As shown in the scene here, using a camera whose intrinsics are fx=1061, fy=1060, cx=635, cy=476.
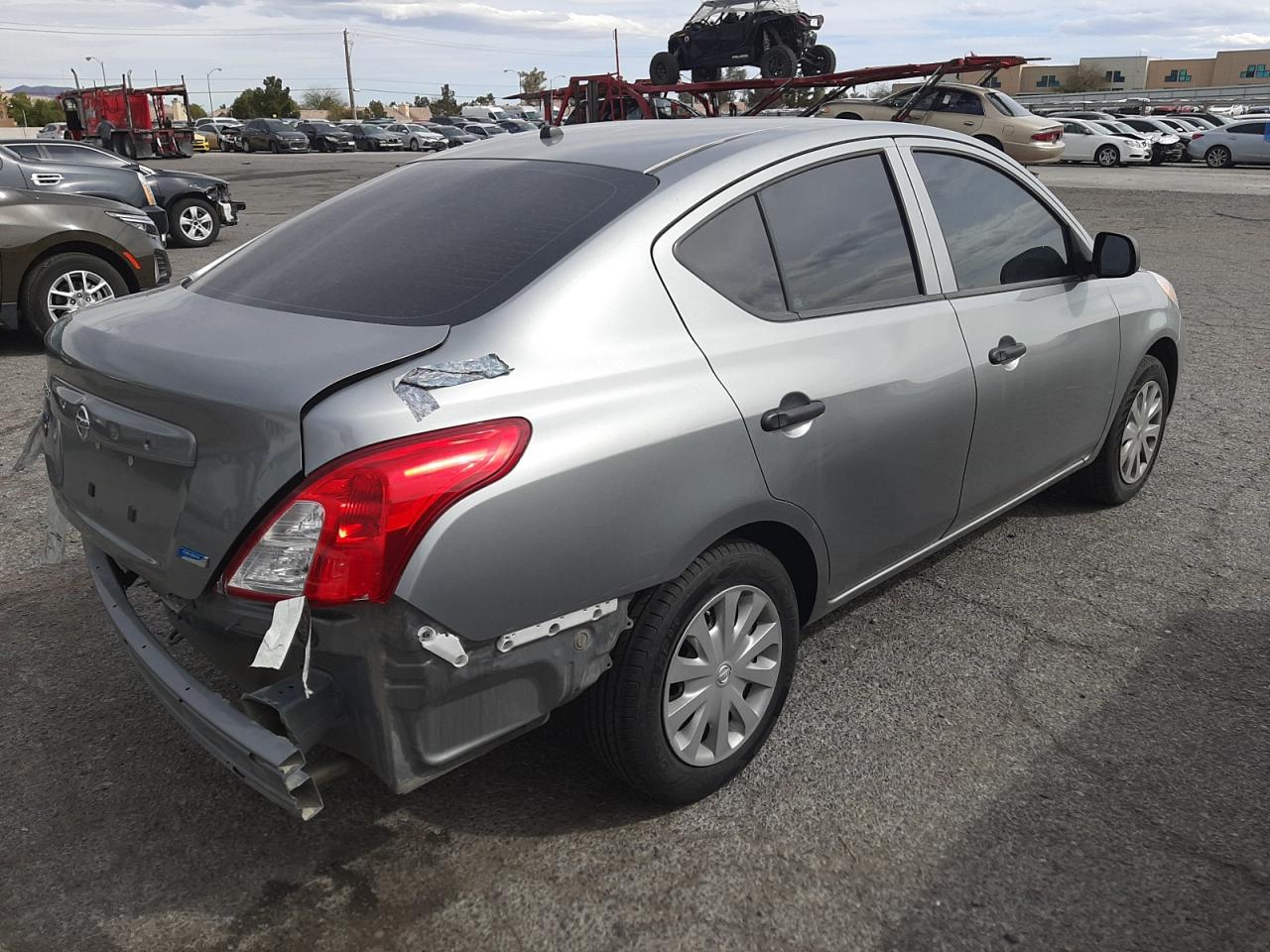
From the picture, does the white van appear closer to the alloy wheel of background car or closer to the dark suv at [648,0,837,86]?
the alloy wheel of background car

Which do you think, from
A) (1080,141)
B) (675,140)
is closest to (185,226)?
(675,140)

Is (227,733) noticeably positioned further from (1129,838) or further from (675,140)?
(1129,838)

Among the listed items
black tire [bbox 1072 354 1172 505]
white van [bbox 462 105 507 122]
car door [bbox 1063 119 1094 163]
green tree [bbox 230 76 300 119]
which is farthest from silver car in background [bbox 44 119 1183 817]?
green tree [bbox 230 76 300 119]

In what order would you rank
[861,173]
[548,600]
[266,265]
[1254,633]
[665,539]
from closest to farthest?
1. [548,600]
2. [665,539]
3. [266,265]
4. [861,173]
5. [1254,633]

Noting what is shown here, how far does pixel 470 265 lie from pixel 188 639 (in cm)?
109

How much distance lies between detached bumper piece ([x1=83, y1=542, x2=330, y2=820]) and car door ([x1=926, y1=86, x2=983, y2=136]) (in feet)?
70.8

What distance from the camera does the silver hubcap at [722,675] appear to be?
2.58 meters

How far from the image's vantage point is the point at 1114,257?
12.9 ft

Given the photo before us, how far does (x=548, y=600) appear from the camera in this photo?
2.20 metres

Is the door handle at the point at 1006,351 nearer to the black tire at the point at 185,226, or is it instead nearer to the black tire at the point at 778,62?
the black tire at the point at 185,226

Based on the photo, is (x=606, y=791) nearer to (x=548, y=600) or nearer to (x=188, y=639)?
(x=548, y=600)

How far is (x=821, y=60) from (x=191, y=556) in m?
22.6

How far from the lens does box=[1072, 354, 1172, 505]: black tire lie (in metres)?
4.45

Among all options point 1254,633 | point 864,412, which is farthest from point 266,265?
point 1254,633
